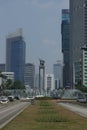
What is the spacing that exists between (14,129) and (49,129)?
5.94 ft

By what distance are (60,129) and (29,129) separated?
1602mm

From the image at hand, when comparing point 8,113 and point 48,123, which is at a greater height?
point 48,123

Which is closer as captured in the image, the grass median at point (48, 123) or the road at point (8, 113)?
the grass median at point (48, 123)

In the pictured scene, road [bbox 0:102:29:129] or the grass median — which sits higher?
the grass median

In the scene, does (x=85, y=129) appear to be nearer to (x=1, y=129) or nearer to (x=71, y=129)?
(x=71, y=129)

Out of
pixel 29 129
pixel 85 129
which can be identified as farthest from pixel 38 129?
pixel 85 129

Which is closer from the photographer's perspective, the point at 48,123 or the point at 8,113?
the point at 48,123

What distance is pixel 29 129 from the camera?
1013 inches

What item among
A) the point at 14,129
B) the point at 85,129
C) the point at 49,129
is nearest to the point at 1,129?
the point at 14,129

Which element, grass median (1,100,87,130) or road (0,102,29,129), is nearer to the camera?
grass median (1,100,87,130)

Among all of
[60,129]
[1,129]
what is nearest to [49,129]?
[60,129]

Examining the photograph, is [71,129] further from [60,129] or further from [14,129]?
[14,129]

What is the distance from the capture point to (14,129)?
25531mm

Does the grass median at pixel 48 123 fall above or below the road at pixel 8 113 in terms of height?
above
